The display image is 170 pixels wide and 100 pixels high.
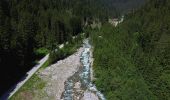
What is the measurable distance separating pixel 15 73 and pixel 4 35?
30.9 feet

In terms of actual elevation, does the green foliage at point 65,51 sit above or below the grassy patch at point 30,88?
above

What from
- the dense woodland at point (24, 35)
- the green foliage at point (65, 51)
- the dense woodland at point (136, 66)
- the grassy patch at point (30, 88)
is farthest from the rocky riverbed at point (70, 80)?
the dense woodland at point (24, 35)

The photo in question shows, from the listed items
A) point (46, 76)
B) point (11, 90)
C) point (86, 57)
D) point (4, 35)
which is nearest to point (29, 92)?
point (11, 90)

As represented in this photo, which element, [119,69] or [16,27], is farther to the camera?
[16,27]

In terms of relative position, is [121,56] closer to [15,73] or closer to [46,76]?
[46,76]

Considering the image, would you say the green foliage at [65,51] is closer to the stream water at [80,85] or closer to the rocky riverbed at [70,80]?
the rocky riverbed at [70,80]

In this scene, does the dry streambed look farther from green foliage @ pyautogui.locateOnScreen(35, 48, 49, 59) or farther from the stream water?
green foliage @ pyautogui.locateOnScreen(35, 48, 49, 59)

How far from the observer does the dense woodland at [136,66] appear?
5869cm

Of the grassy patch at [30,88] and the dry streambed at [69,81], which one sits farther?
the dry streambed at [69,81]

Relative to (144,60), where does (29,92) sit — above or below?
below

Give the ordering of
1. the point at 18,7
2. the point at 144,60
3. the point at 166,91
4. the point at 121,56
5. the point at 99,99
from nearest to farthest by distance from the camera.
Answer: the point at 166,91, the point at 99,99, the point at 144,60, the point at 121,56, the point at 18,7

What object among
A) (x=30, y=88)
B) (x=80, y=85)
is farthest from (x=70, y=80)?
(x=30, y=88)

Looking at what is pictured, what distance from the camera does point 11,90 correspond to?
213 ft

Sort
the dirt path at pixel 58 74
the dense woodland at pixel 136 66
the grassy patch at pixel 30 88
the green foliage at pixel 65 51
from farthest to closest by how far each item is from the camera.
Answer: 1. the green foliage at pixel 65 51
2. the dirt path at pixel 58 74
3. the grassy patch at pixel 30 88
4. the dense woodland at pixel 136 66
